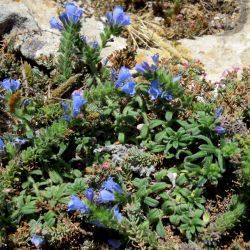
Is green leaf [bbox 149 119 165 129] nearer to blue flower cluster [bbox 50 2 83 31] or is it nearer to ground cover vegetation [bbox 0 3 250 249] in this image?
ground cover vegetation [bbox 0 3 250 249]

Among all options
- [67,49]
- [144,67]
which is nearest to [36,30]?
[67,49]

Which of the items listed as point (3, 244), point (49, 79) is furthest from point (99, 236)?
point (49, 79)

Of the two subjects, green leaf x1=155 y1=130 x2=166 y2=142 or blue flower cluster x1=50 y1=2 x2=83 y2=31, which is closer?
green leaf x1=155 y1=130 x2=166 y2=142

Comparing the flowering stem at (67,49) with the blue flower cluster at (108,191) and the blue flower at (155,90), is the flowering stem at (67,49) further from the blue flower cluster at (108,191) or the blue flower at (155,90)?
the blue flower cluster at (108,191)

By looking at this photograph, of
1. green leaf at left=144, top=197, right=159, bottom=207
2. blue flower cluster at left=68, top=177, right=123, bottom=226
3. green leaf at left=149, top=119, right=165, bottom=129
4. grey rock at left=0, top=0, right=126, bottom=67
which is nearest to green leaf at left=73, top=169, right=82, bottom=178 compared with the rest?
blue flower cluster at left=68, top=177, right=123, bottom=226

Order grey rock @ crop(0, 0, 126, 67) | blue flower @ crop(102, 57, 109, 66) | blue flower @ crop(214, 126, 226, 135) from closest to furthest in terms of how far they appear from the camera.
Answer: blue flower @ crop(214, 126, 226, 135)
blue flower @ crop(102, 57, 109, 66)
grey rock @ crop(0, 0, 126, 67)

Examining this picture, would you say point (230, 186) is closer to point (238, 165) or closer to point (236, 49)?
point (238, 165)

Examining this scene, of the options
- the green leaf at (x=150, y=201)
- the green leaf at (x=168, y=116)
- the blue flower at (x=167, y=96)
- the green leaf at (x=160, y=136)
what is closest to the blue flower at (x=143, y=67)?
the blue flower at (x=167, y=96)

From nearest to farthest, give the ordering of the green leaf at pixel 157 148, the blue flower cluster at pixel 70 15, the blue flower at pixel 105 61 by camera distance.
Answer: the green leaf at pixel 157 148 < the blue flower cluster at pixel 70 15 < the blue flower at pixel 105 61

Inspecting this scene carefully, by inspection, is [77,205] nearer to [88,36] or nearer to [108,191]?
[108,191]
